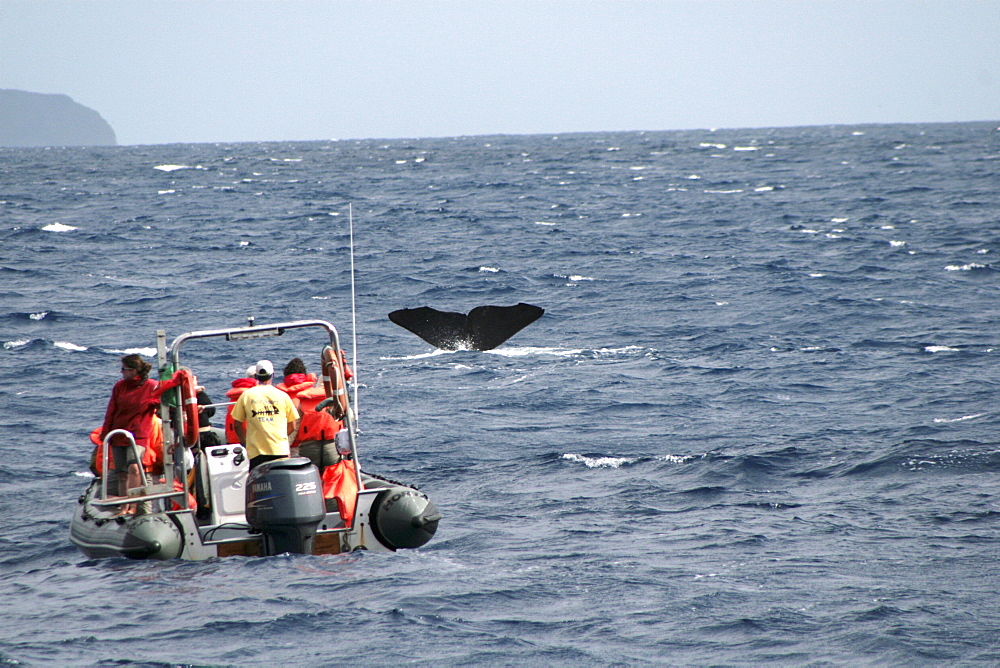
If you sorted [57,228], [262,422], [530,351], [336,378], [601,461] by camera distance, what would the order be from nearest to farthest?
1. [262,422]
2. [336,378]
3. [601,461]
4. [530,351]
5. [57,228]

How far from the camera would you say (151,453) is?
1161 centimetres

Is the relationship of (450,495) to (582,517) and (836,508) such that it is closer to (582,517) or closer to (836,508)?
(582,517)

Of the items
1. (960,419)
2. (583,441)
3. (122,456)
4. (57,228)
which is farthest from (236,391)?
(57,228)

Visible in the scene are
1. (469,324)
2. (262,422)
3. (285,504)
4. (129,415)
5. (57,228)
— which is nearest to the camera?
(285,504)

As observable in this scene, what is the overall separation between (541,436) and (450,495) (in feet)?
10.7

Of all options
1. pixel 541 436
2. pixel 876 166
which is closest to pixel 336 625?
pixel 541 436

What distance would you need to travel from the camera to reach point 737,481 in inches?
566

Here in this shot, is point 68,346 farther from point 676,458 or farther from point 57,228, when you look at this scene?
point 57,228

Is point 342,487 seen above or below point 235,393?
below

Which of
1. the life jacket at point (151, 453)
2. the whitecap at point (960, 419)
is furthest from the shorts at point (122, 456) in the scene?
the whitecap at point (960, 419)

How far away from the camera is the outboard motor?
10.5 metres

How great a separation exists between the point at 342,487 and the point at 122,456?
2.10m

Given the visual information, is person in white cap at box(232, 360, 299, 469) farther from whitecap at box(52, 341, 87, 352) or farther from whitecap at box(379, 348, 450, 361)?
whitecap at box(52, 341, 87, 352)

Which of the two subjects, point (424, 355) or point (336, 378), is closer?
point (336, 378)
